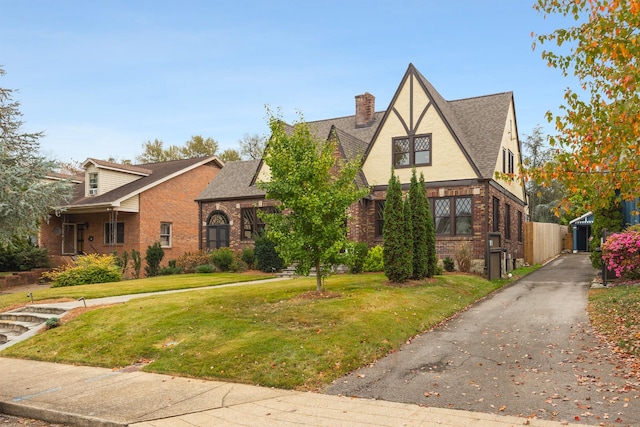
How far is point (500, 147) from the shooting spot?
22781mm

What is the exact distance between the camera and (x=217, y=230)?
2878cm

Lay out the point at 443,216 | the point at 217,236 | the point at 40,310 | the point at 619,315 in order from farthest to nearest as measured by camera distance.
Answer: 1. the point at 217,236
2. the point at 443,216
3. the point at 40,310
4. the point at 619,315

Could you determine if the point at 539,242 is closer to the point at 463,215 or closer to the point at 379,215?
the point at 463,215

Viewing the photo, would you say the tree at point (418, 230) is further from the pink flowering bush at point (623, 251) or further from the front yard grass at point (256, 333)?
the pink flowering bush at point (623, 251)

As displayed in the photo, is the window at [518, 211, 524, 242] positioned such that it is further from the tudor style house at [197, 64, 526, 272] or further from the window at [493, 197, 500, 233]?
the window at [493, 197, 500, 233]

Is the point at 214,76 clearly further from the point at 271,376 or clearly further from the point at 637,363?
the point at 637,363

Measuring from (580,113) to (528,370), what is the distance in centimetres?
439

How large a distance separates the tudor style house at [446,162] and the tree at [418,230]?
13.2 ft

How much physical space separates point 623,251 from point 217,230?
1996 centimetres

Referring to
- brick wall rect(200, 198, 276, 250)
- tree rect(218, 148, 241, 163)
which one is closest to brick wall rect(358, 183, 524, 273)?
brick wall rect(200, 198, 276, 250)

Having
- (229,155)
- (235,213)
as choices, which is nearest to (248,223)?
(235,213)

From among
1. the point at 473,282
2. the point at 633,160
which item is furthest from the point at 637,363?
the point at 473,282

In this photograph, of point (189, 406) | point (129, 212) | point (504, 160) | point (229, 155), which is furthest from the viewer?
point (229, 155)

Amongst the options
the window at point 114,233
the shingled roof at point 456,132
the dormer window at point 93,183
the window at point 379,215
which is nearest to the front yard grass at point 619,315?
the shingled roof at point 456,132
